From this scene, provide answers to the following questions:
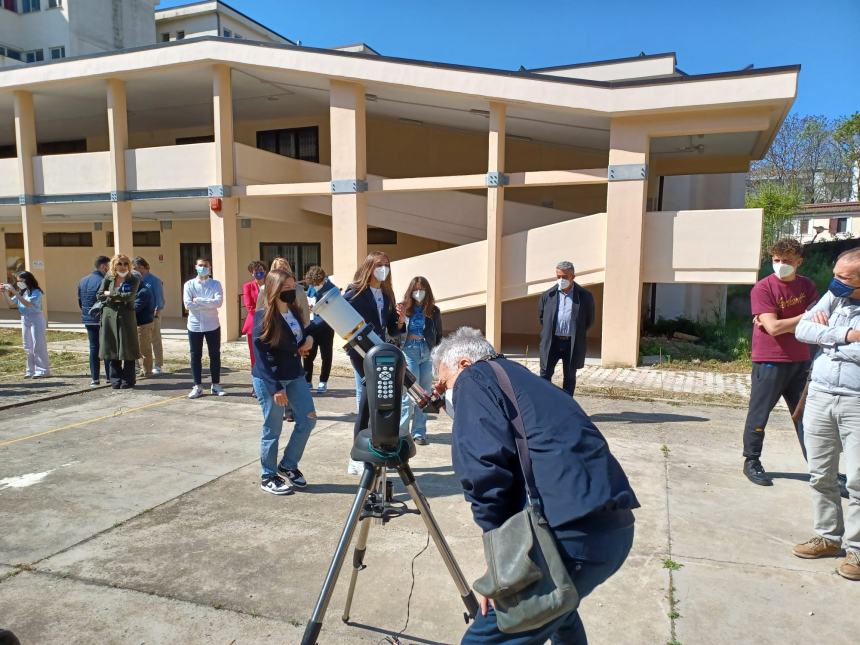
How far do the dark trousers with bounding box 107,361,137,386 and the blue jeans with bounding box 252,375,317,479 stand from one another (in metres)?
4.85

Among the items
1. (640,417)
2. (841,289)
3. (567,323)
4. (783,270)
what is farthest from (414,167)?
(841,289)

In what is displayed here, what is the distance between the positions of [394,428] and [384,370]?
26 centimetres

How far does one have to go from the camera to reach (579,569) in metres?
2.02

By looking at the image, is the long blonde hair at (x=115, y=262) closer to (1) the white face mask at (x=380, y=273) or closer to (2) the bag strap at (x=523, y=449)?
(1) the white face mask at (x=380, y=273)

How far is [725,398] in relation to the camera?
8.38 meters

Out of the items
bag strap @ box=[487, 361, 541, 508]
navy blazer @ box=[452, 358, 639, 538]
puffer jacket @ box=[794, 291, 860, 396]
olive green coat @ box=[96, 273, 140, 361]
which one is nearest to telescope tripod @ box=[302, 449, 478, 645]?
navy blazer @ box=[452, 358, 639, 538]

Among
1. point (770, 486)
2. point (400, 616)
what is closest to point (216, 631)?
point (400, 616)

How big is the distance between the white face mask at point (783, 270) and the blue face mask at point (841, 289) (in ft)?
3.58

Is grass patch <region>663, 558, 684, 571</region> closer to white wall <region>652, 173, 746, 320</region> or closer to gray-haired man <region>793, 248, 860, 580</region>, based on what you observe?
gray-haired man <region>793, 248, 860, 580</region>

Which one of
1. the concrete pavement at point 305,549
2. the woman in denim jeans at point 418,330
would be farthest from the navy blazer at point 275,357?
the woman in denim jeans at point 418,330

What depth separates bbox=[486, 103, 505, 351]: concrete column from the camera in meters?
11.2

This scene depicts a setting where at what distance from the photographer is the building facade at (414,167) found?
10.5 m

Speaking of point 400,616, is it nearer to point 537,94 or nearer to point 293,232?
point 537,94

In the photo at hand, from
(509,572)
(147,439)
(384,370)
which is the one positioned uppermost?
(384,370)
